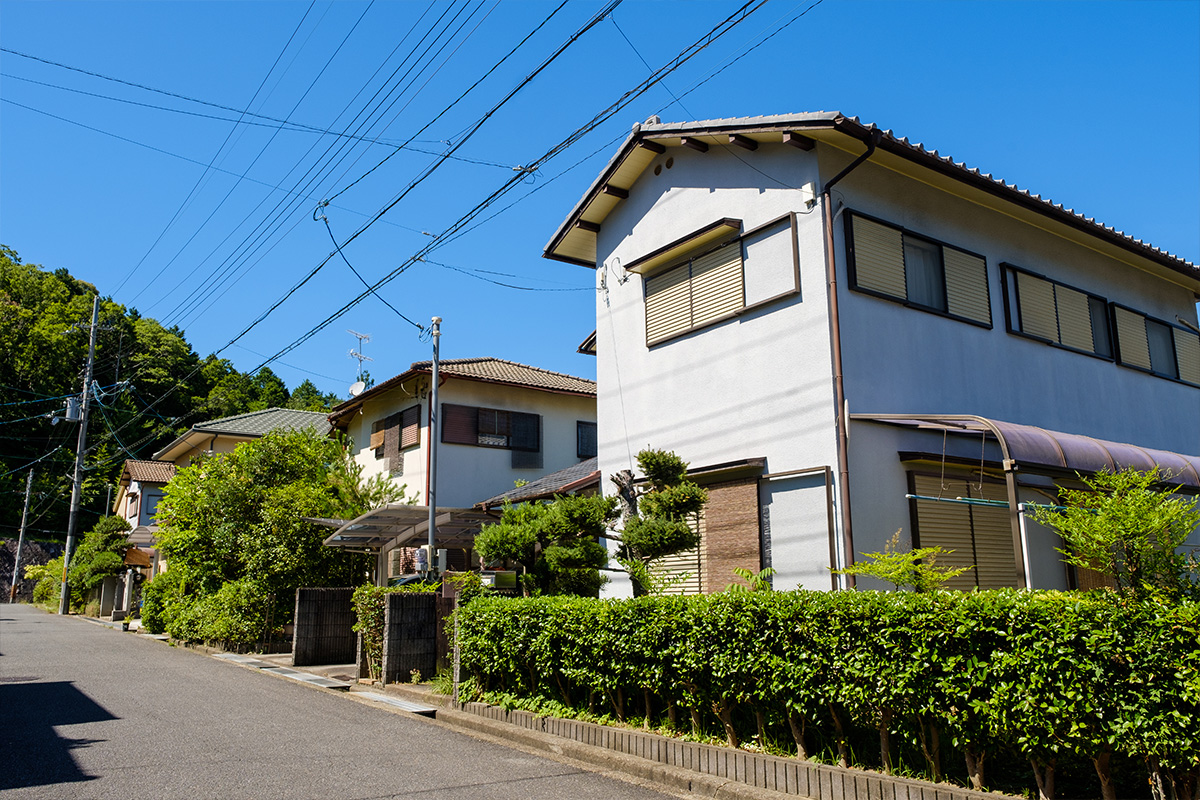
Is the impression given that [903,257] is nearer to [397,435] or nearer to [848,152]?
[848,152]

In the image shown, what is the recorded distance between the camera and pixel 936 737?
546cm

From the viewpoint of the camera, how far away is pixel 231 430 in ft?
122

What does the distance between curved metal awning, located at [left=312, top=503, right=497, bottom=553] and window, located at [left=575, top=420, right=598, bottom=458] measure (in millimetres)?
8260

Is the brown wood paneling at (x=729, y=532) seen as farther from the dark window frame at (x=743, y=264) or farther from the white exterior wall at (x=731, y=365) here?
the dark window frame at (x=743, y=264)

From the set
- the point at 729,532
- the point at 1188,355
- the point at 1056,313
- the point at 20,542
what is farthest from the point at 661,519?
the point at 20,542

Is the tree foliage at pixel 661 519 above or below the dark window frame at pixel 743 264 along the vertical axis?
below

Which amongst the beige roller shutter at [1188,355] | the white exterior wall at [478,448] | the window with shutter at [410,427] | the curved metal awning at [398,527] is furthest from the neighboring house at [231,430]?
the beige roller shutter at [1188,355]

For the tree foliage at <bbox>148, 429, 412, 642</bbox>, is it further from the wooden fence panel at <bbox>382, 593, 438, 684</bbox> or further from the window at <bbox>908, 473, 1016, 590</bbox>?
the window at <bbox>908, 473, 1016, 590</bbox>

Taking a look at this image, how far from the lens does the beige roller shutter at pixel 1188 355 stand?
52.5 ft

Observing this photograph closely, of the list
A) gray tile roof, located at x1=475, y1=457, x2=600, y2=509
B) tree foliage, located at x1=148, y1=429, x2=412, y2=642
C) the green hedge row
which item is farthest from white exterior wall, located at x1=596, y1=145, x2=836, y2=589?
tree foliage, located at x1=148, y1=429, x2=412, y2=642

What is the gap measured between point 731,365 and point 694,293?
59.2 inches

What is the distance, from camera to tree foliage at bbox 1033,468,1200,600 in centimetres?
508

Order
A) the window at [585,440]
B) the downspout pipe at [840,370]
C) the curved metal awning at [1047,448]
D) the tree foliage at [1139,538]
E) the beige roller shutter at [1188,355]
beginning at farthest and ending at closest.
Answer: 1. the window at [585,440]
2. the beige roller shutter at [1188,355]
3. the downspout pipe at [840,370]
4. the curved metal awning at [1047,448]
5. the tree foliage at [1139,538]

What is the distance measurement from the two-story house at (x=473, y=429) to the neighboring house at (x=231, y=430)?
11.6 metres
